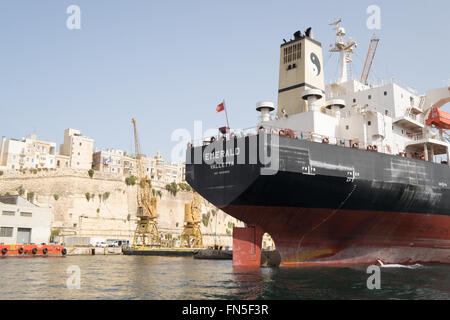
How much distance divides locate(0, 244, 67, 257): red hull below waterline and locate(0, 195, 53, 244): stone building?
4.96m

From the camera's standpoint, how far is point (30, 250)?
132ft

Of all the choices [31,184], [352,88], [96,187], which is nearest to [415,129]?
[352,88]

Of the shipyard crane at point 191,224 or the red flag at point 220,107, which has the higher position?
the red flag at point 220,107

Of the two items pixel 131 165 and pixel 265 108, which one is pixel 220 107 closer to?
pixel 265 108

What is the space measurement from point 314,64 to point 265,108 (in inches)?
181

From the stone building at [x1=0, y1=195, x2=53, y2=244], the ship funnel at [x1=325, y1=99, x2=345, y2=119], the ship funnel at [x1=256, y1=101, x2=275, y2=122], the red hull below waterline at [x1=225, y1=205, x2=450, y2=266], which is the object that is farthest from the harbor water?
the stone building at [x1=0, y1=195, x2=53, y2=244]

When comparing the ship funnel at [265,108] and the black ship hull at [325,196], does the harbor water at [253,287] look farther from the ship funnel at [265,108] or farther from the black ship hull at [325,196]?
the ship funnel at [265,108]

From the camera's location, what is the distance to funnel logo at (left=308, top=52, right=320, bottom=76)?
26.1 metres

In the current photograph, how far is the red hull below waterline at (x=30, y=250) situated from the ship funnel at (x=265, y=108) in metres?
28.4

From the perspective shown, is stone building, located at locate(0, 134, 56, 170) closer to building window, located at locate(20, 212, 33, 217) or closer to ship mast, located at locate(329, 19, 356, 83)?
building window, located at locate(20, 212, 33, 217)

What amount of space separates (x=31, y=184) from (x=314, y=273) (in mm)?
58378

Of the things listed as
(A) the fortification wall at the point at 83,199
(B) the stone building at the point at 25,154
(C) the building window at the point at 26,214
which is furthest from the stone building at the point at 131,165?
(C) the building window at the point at 26,214

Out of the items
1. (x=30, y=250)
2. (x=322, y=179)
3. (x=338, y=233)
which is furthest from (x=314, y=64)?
(x=30, y=250)

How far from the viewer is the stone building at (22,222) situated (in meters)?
44.0
